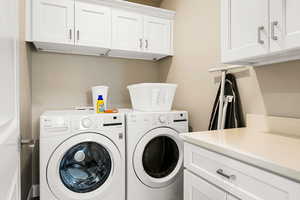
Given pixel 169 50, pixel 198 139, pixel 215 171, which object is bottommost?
pixel 215 171

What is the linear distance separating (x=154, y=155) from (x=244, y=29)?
1.44m

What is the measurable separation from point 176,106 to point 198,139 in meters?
1.38

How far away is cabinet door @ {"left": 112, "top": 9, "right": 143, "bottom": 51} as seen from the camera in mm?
2135

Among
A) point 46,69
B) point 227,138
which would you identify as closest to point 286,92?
point 227,138

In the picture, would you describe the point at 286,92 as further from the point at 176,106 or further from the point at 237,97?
the point at 176,106

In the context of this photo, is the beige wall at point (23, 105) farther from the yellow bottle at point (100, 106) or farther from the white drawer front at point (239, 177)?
the white drawer front at point (239, 177)

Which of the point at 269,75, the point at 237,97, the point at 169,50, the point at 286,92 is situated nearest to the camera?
the point at 286,92

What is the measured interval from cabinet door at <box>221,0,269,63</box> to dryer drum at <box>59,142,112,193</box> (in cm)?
131

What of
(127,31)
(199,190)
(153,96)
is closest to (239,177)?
(199,190)

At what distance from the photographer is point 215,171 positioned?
39.0 inches

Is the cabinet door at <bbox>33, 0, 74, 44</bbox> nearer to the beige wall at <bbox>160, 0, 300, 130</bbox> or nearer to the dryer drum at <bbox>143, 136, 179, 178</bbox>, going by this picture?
the beige wall at <bbox>160, 0, 300, 130</bbox>

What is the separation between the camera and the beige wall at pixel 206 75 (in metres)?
A: 1.27

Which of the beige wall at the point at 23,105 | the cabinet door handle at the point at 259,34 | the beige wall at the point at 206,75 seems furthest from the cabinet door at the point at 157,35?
the cabinet door handle at the point at 259,34

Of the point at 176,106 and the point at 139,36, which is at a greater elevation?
the point at 139,36
